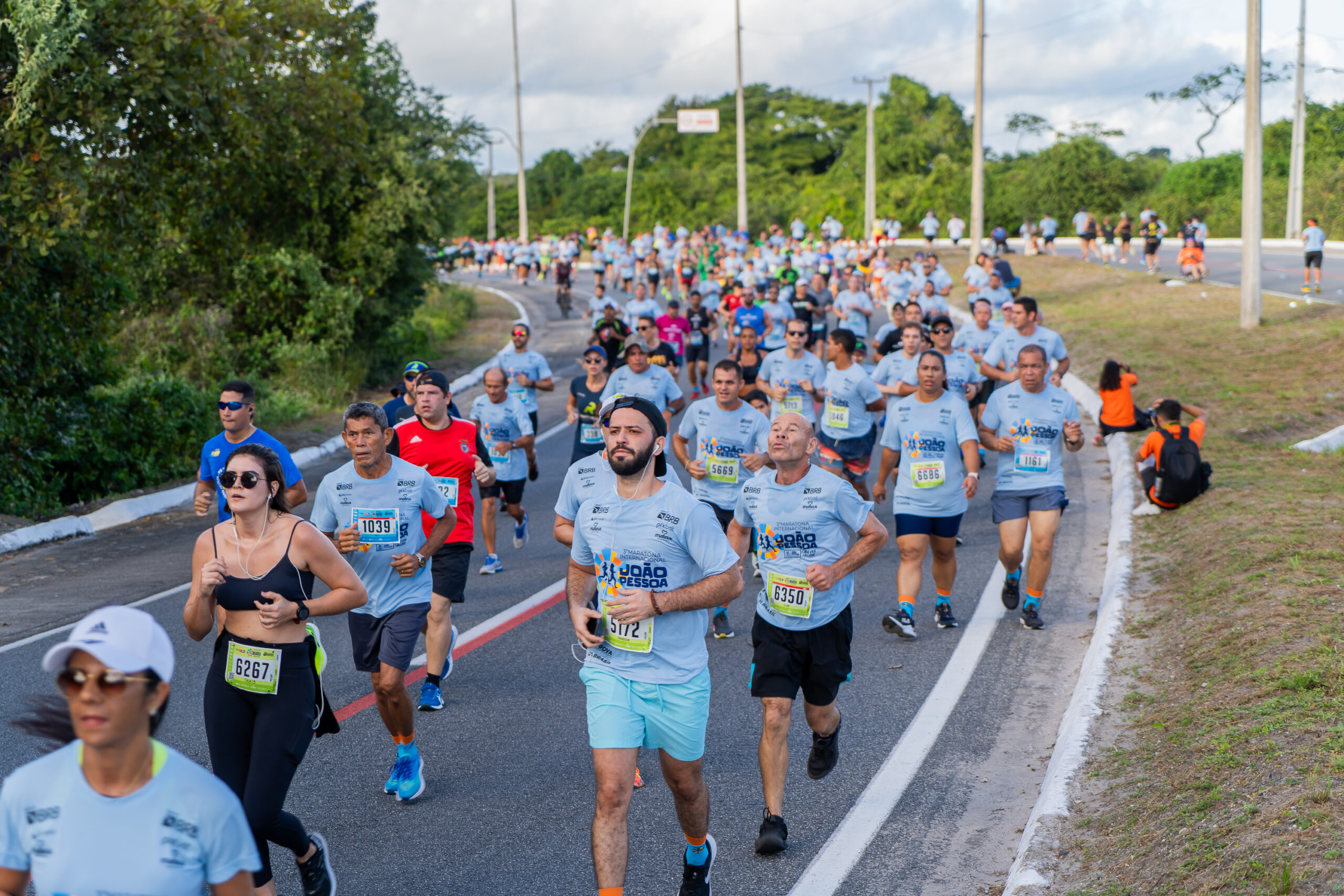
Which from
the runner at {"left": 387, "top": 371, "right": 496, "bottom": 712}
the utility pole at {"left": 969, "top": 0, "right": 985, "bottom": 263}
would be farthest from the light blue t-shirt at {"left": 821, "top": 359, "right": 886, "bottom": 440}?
the utility pole at {"left": 969, "top": 0, "right": 985, "bottom": 263}

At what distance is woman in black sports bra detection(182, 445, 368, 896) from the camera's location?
454cm

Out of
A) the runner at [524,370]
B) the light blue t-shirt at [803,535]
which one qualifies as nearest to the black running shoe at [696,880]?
the light blue t-shirt at [803,535]

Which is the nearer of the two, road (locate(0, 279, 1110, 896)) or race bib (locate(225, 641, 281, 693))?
race bib (locate(225, 641, 281, 693))

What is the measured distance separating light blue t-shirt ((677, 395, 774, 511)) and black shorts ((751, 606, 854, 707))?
10.3 feet

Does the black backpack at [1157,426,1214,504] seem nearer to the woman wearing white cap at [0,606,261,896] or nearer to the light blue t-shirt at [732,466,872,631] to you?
the light blue t-shirt at [732,466,872,631]

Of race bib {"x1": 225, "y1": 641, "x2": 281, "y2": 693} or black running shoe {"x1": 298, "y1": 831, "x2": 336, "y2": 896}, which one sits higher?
race bib {"x1": 225, "y1": 641, "x2": 281, "y2": 693}

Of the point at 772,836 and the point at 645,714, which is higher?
the point at 645,714

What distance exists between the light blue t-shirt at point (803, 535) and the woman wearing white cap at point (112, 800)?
335cm

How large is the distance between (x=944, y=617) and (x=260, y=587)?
5.56 m

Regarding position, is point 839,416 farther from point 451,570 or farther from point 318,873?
point 318,873

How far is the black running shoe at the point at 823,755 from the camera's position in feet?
19.3

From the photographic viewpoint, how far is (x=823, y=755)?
5.89 meters

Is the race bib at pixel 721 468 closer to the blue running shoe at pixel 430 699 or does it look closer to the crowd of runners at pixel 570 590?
the crowd of runners at pixel 570 590

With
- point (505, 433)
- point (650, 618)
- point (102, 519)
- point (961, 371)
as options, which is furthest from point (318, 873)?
point (102, 519)
